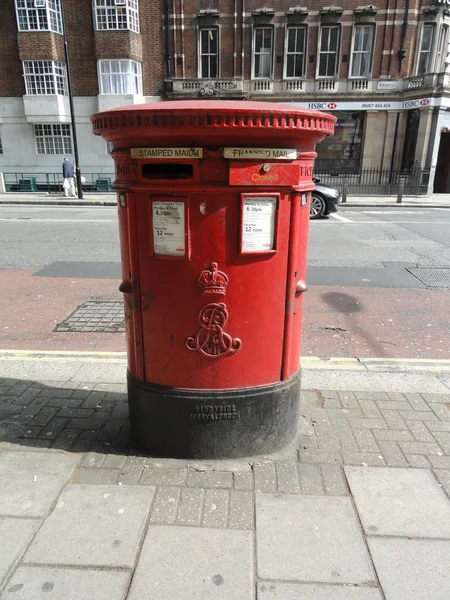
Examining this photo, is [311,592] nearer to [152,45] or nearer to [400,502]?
[400,502]

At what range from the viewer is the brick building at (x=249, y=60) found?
925 inches

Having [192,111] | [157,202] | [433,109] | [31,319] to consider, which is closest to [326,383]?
[157,202]

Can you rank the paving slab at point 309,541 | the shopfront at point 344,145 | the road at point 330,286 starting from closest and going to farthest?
the paving slab at point 309,541 → the road at point 330,286 → the shopfront at point 344,145

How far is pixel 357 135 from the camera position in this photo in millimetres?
24953

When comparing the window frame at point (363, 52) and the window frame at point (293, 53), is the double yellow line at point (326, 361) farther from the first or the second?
the window frame at point (363, 52)

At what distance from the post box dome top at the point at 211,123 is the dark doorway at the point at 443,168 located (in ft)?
83.4

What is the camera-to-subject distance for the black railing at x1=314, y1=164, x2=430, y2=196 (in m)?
22.9

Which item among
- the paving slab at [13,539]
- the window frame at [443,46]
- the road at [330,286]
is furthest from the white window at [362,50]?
the paving slab at [13,539]

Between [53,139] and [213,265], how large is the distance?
27.1 meters

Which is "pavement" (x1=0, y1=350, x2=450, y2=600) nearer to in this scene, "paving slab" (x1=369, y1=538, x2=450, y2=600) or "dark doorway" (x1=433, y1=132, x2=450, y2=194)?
"paving slab" (x1=369, y1=538, x2=450, y2=600)

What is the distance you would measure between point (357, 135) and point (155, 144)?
25376 mm

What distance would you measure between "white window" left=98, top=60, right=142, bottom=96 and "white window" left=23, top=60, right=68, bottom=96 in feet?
7.72

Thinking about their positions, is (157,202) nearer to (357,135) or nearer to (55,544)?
(55,544)

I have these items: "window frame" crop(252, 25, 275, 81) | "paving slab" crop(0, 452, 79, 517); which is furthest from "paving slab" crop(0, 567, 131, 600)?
"window frame" crop(252, 25, 275, 81)
